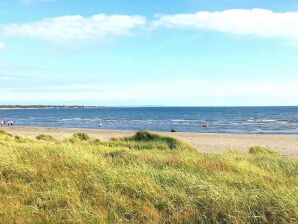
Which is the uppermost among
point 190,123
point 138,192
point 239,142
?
point 138,192

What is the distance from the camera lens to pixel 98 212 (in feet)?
18.6

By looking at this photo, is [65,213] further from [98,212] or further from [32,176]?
[32,176]

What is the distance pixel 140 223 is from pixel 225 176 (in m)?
2.49

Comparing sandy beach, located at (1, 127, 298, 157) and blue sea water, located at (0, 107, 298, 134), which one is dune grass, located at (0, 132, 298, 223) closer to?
sandy beach, located at (1, 127, 298, 157)

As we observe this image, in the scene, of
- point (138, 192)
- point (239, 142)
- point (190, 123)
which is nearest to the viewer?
point (138, 192)

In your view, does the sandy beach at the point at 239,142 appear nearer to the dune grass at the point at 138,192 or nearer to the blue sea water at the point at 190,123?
the blue sea water at the point at 190,123

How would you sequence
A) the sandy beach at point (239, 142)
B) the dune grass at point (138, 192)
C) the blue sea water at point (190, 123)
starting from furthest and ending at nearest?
the blue sea water at point (190, 123) → the sandy beach at point (239, 142) → the dune grass at point (138, 192)

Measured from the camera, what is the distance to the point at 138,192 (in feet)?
21.1

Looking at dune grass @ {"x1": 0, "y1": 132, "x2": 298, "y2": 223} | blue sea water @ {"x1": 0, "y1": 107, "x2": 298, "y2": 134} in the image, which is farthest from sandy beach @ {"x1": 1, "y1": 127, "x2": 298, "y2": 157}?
dune grass @ {"x1": 0, "y1": 132, "x2": 298, "y2": 223}

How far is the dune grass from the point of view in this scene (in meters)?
5.50

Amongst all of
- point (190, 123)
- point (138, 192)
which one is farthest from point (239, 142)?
point (190, 123)

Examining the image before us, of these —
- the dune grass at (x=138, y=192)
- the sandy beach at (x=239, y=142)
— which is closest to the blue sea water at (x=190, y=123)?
the sandy beach at (x=239, y=142)

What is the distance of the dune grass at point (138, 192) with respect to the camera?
5.50 m

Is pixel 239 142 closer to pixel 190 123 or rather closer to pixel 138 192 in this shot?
pixel 138 192
